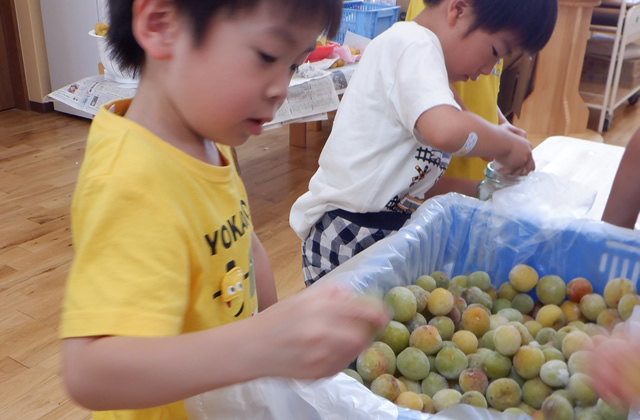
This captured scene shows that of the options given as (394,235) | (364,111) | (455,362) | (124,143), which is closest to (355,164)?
(364,111)

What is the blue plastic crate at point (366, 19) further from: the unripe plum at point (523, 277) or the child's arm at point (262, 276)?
the child's arm at point (262, 276)

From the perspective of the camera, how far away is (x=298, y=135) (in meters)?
3.28

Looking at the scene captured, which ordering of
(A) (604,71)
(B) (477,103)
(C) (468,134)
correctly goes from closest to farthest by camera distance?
(C) (468,134)
(B) (477,103)
(A) (604,71)

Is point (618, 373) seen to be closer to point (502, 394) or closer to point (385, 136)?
point (502, 394)

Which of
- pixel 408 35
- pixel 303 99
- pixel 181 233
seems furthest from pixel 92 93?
pixel 181 233

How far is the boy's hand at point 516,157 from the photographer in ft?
3.31

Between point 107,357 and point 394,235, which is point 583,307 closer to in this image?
point 394,235

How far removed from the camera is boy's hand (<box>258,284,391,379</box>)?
0.43 m

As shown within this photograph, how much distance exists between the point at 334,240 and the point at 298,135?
223 cm

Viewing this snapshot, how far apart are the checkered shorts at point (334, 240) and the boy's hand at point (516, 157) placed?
0.66 feet

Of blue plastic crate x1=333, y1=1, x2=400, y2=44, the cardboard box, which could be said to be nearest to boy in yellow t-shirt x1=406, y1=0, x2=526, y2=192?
blue plastic crate x1=333, y1=1, x2=400, y2=44

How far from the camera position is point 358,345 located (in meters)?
0.45

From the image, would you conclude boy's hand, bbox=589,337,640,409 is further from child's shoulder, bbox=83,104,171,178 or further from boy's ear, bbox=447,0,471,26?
boy's ear, bbox=447,0,471,26

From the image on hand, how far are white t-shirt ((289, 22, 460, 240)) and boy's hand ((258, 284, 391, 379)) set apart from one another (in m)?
0.54
